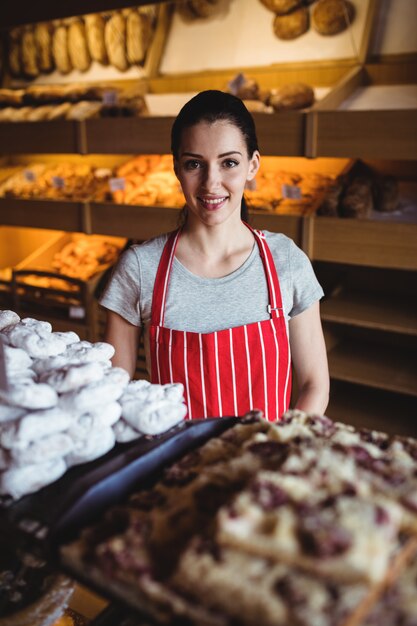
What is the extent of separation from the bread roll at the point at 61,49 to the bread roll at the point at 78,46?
43 mm

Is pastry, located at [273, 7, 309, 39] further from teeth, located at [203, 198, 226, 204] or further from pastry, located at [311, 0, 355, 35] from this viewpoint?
teeth, located at [203, 198, 226, 204]

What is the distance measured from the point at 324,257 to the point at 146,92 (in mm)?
1999

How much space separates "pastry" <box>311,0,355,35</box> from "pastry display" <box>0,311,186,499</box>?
3.08 meters

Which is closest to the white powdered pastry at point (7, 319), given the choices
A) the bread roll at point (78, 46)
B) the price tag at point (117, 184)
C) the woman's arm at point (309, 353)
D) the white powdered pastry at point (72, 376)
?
the white powdered pastry at point (72, 376)

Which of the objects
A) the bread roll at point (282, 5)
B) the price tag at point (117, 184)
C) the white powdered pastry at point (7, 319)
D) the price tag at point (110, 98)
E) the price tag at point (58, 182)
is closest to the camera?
the white powdered pastry at point (7, 319)

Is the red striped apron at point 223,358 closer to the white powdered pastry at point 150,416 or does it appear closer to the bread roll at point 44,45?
the white powdered pastry at point 150,416

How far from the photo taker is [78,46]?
14.9 feet

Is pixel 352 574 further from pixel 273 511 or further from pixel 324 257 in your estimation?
pixel 324 257

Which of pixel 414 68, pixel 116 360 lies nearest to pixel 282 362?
pixel 116 360

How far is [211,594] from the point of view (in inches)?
26.3

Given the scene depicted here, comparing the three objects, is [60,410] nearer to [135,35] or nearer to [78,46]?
[135,35]

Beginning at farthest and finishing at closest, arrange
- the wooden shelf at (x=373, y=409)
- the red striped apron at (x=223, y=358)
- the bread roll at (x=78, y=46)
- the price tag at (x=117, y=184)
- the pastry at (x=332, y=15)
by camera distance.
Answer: the bread roll at (x=78, y=46)
the price tag at (x=117, y=184)
the pastry at (x=332, y=15)
the wooden shelf at (x=373, y=409)
the red striped apron at (x=223, y=358)

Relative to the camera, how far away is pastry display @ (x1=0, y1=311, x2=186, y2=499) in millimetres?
937

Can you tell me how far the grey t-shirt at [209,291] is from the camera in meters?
1.75
